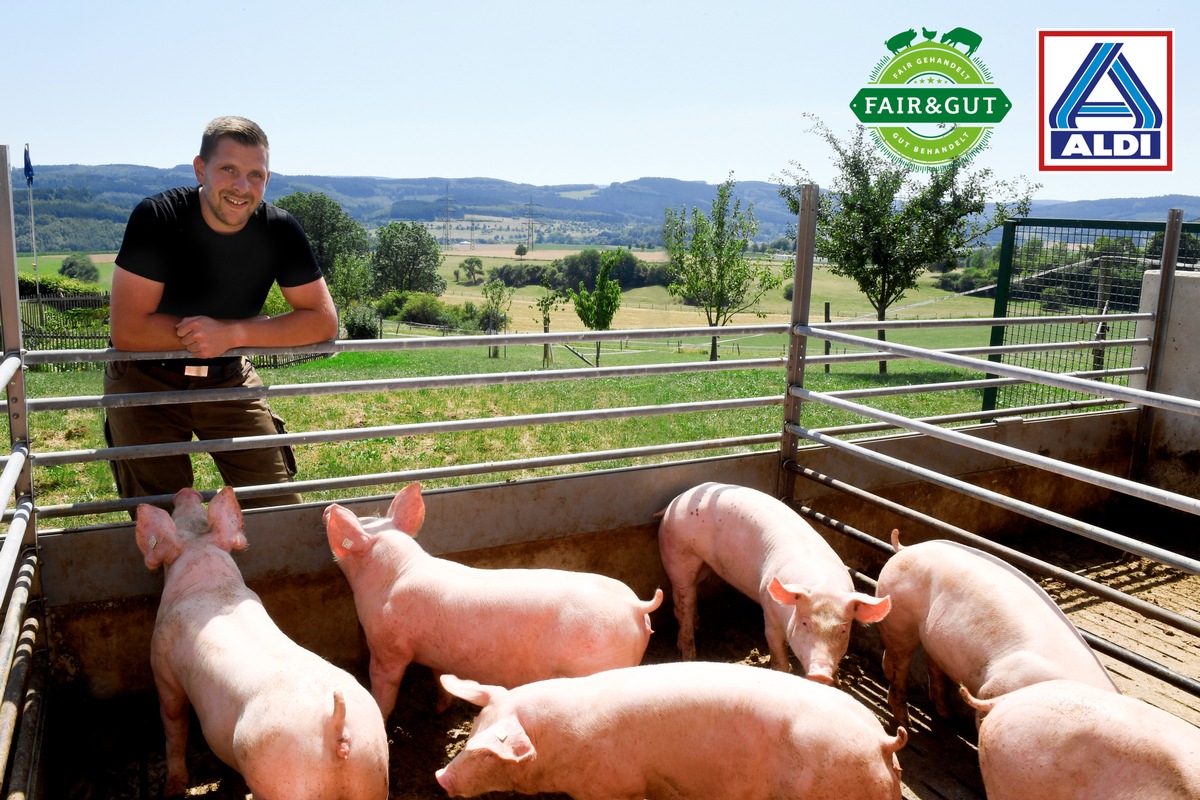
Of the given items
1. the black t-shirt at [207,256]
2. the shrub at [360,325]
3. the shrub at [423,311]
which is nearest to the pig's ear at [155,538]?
the black t-shirt at [207,256]

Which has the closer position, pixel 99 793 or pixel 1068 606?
pixel 99 793

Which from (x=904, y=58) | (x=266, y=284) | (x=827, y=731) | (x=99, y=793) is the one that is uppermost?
(x=904, y=58)

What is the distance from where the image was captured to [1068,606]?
15.1 feet

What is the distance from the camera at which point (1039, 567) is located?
3391 mm

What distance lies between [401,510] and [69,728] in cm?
142

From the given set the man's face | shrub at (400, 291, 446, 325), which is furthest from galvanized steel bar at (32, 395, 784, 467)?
shrub at (400, 291, 446, 325)

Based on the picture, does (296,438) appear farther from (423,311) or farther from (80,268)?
(80,268)

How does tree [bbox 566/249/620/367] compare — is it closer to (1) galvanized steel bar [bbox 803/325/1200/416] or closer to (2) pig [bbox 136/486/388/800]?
(1) galvanized steel bar [bbox 803/325/1200/416]

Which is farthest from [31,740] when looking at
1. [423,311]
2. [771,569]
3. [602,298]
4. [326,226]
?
[326,226]

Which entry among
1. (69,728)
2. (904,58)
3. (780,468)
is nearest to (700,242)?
(904,58)

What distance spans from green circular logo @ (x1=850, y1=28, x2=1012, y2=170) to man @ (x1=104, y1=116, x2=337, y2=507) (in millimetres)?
16712

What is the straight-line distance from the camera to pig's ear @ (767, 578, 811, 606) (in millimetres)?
3104

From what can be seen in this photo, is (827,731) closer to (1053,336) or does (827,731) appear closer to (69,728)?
(69,728)

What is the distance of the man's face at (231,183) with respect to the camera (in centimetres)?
327
